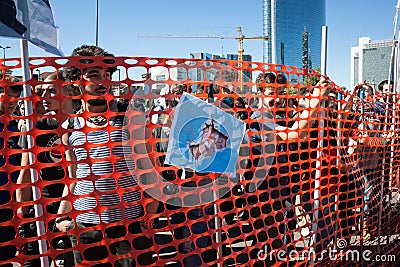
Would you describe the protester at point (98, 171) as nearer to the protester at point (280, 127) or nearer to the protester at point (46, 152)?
the protester at point (46, 152)

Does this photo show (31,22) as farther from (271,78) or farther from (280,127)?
(280,127)

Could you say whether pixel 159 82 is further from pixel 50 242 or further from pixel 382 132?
pixel 382 132

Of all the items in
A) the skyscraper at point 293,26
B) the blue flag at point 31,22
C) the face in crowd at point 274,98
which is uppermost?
the skyscraper at point 293,26

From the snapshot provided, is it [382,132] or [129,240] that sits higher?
[382,132]

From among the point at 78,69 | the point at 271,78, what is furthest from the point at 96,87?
the point at 271,78

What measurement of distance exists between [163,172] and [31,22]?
1.22 metres

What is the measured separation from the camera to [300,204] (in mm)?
3266

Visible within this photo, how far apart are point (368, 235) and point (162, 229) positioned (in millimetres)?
3036

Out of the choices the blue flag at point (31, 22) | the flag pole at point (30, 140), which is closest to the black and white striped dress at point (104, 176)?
the flag pole at point (30, 140)

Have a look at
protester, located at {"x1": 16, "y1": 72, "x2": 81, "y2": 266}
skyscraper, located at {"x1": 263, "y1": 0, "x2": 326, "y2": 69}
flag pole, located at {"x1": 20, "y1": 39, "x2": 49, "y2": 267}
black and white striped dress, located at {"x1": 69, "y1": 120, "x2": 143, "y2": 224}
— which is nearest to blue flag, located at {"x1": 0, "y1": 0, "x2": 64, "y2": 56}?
flag pole, located at {"x1": 20, "y1": 39, "x2": 49, "y2": 267}

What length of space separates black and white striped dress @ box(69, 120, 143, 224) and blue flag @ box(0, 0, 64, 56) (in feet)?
1.74

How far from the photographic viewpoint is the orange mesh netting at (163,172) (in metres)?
2.10

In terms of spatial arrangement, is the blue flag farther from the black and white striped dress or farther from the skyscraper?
the skyscraper

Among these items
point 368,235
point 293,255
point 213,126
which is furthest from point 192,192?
point 368,235
